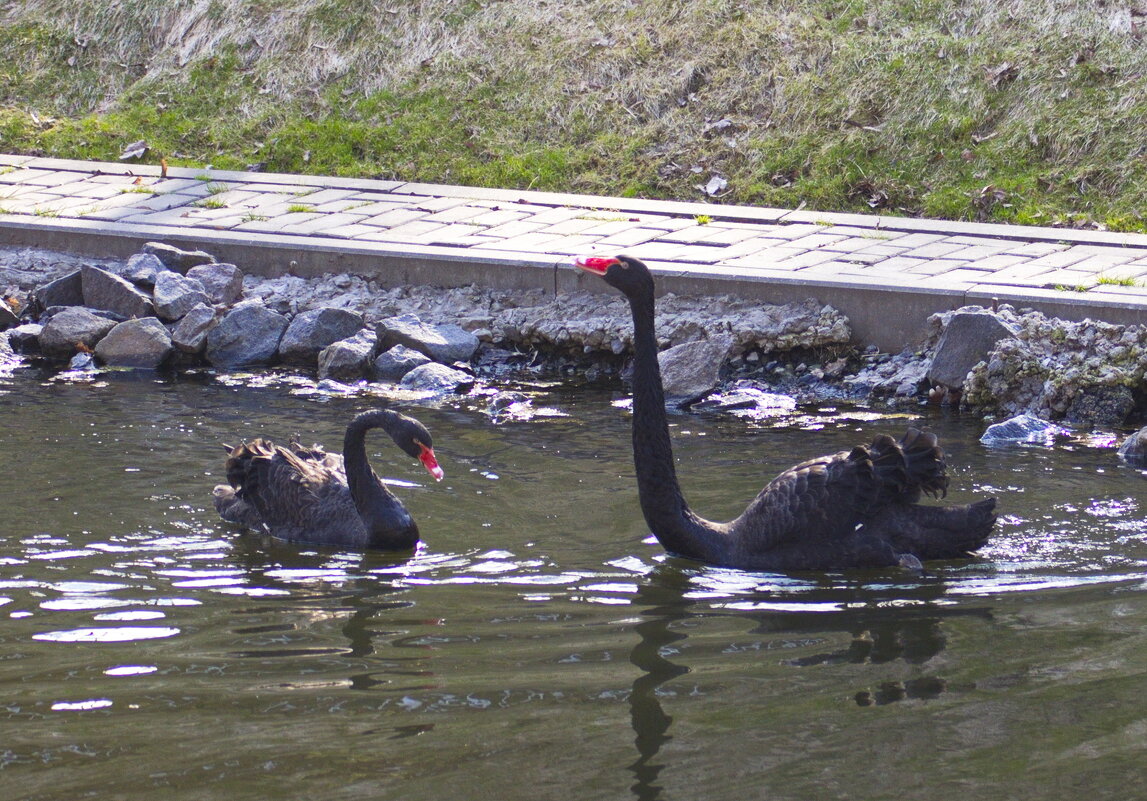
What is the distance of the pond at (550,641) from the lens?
A: 3.56 m

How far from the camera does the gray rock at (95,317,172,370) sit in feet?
29.1

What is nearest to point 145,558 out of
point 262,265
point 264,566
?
point 264,566

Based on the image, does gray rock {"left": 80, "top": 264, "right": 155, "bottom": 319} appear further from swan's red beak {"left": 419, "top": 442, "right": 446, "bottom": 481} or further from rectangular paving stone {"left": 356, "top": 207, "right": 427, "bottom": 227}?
Answer: swan's red beak {"left": 419, "top": 442, "right": 446, "bottom": 481}

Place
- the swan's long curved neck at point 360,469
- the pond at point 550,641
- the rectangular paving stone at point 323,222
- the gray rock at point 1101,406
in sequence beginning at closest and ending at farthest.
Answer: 1. the pond at point 550,641
2. the swan's long curved neck at point 360,469
3. the gray rock at point 1101,406
4. the rectangular paving stone at point 323,222

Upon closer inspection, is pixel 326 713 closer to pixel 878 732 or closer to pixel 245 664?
pixel 245 664

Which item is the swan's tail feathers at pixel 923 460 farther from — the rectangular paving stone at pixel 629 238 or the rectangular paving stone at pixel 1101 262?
the rectangular paving stone at pixel 629 238

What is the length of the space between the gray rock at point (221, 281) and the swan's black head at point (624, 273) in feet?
14.9

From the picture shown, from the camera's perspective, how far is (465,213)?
10.4 metres

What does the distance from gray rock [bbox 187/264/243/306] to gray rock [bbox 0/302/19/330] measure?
3.68ft

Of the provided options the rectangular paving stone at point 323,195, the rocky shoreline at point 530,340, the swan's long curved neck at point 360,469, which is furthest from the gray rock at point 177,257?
the swan's long curved neck at point 360,469

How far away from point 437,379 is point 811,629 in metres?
4.03

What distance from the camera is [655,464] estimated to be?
5.57m

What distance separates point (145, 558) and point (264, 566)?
0.45 m

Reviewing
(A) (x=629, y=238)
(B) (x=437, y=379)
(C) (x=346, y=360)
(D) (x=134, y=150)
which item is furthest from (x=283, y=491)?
(D) (x=134, y=150)
